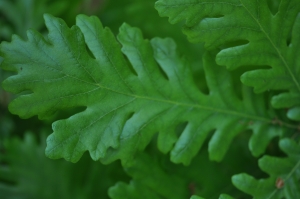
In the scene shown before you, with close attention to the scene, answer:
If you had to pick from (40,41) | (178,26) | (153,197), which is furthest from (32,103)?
(178,26)

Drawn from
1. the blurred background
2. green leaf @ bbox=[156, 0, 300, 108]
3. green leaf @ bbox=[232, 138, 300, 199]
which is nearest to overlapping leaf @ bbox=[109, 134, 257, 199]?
the blurred background

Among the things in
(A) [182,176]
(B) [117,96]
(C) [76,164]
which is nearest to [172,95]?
(B) [117,96]

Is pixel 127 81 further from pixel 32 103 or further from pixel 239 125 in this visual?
pixel 239 125

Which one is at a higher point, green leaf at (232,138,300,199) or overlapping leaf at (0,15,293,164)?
overlapping leaf at (0,15,293,164)

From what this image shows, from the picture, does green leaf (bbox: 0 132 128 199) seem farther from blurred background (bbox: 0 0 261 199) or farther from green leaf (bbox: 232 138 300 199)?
green leaf (bbox: 232 138 300 199)

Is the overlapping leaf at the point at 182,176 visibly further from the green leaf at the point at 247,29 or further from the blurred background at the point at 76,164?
the green leaf at the point at 247,29

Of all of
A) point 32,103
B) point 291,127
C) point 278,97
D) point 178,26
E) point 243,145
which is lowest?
point 243,145

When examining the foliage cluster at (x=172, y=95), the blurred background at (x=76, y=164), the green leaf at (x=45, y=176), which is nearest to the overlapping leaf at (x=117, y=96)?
the foliage cluster at (x=172, y=95)
